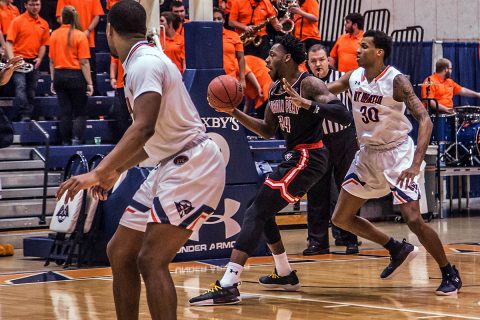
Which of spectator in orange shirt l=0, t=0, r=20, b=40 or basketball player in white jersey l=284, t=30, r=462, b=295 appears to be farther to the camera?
spectator in orange shirt l=0, t=0, r=20, b=40

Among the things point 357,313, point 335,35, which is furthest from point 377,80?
point 335,35

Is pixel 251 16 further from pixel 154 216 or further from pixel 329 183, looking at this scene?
pixel 154 216

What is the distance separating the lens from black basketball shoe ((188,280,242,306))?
7.96 meters

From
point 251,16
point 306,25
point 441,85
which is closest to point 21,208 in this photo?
point 251,16

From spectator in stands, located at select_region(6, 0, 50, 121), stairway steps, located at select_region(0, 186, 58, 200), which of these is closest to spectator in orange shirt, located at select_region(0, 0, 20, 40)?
spectator in stands, located at select_region(6, 0, 50, 121)

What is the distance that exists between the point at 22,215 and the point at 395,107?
652cm

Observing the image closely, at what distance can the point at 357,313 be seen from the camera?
24.3 feet

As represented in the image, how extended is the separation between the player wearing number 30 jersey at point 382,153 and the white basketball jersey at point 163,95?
3110 mm

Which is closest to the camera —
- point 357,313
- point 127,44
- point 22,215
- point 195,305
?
point 127,44

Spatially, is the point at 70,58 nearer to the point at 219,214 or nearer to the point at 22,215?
the point at 22,215

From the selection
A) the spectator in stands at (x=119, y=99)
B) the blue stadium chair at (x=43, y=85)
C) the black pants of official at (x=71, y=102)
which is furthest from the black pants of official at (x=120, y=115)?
the blue stadium chair at (x=43, y=85)

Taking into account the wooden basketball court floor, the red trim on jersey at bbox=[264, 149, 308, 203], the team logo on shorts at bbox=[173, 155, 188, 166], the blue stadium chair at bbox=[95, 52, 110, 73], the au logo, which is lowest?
the wooden basketball court floor

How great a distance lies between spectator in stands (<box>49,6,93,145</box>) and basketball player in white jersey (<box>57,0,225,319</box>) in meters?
8.48

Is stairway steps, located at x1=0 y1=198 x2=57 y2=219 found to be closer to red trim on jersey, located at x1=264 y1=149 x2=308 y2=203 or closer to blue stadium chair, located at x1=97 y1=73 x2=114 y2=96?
blue stadium chair, located at x1=97 y1=73 x2=114 y2=96
